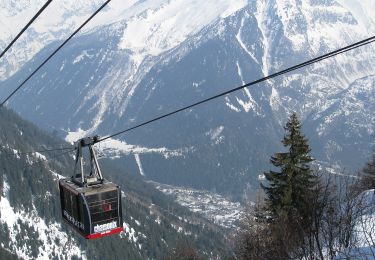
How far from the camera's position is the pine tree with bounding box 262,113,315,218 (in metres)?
42.1

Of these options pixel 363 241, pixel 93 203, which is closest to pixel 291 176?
pixel 363 241

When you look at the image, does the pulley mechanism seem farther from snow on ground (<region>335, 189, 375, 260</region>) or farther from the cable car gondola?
snow on ground (<region>335, 189, 375, 260</region>)

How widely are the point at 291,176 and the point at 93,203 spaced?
1916 centimetres

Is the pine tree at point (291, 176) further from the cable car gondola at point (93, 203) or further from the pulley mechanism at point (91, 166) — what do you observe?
the pulley mechanism at point (91, 166)

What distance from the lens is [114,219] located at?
2908cm

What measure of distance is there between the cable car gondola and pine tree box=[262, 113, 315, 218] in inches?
637

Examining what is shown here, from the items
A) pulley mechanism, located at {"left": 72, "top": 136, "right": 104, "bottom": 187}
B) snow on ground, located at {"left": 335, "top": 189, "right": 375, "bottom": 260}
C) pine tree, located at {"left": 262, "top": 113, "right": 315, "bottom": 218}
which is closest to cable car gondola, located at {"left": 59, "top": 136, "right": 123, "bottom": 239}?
pulley mechanism, located at {"left": 72, "top": 136, "right": 104, "bottom": 187}

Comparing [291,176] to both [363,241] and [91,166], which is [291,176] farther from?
[91,166]

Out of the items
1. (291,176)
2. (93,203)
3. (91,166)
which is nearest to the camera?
(93,203)

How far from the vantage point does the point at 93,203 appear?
27.8 meters

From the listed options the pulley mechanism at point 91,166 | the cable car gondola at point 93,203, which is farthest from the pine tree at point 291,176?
the pulley mechanism at point 91,166

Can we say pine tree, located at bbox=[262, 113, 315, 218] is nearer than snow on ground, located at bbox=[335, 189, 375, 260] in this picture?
No

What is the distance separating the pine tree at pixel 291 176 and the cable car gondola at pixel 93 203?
637 inches

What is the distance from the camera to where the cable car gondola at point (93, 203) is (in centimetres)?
2761
